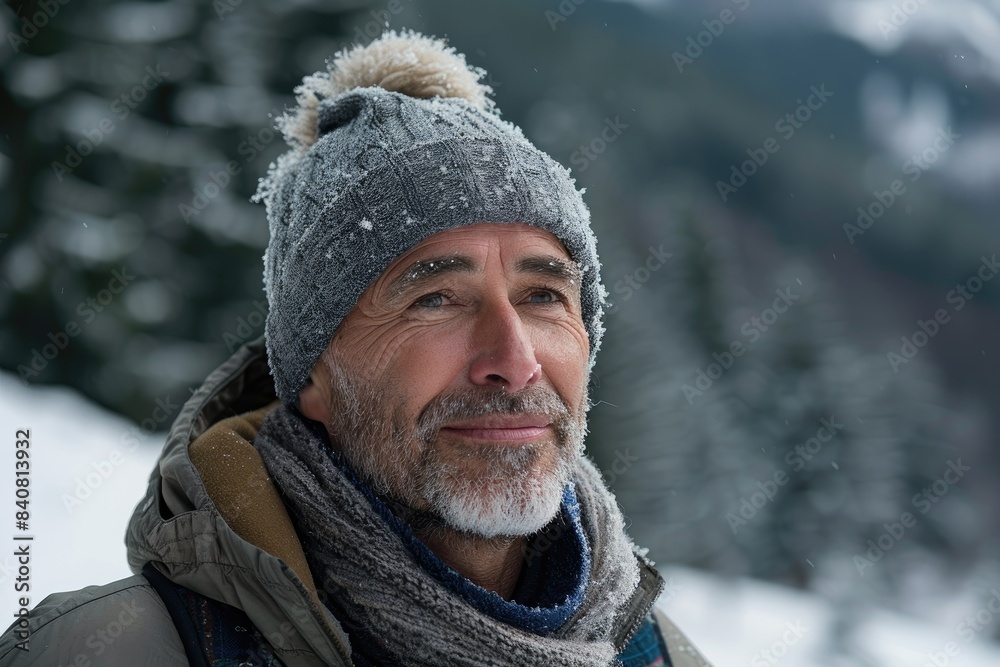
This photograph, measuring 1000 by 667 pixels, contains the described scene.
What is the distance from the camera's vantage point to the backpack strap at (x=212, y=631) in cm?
189

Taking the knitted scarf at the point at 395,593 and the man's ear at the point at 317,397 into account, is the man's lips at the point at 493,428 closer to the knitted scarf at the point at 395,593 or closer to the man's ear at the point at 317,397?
the knitted scarf at the point at 395,593

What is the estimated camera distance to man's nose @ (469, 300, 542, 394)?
2.19 m

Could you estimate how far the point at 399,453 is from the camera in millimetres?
2230

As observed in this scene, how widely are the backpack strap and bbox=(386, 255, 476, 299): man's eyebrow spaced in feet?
2.82

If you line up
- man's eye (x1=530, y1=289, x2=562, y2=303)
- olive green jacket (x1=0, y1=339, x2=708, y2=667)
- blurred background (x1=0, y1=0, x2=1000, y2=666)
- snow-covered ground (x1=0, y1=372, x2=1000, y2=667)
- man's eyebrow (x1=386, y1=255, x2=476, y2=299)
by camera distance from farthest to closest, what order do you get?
A: blurred background (x1=0, y1=0, x2=1000, y2=666) < snow-covered ground (x1=0, y1=372, x2=1000, y2=667) < man's eye (x1=530, y1=289, x2=562, y2=303) < man's eyebrow (x1=386, y1=255, x2=476, y2=299) < olive green jacket (x1=0, y1=339, x2=708, y2=667)

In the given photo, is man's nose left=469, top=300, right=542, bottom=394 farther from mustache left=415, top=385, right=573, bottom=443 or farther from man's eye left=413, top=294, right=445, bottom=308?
man's eye left=413, top=294, right=445, bottom=308

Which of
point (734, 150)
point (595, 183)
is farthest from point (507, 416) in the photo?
point (734, 150)

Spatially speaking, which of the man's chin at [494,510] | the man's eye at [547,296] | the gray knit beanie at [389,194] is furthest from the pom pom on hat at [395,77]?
the man's chin at [494,510]

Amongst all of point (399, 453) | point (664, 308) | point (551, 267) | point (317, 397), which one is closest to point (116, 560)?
point (317, 397)

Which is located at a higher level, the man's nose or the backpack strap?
the man's nose

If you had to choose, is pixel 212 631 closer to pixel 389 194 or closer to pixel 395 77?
pixel 389 194

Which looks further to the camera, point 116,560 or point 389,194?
point 116,560

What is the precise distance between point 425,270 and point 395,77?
0.72 m

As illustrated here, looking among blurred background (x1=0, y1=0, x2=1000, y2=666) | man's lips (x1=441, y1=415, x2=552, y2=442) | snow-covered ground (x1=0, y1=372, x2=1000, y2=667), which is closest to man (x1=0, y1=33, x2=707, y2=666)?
man's lips (x1=441, y1=415, x2=552, y2=442)
